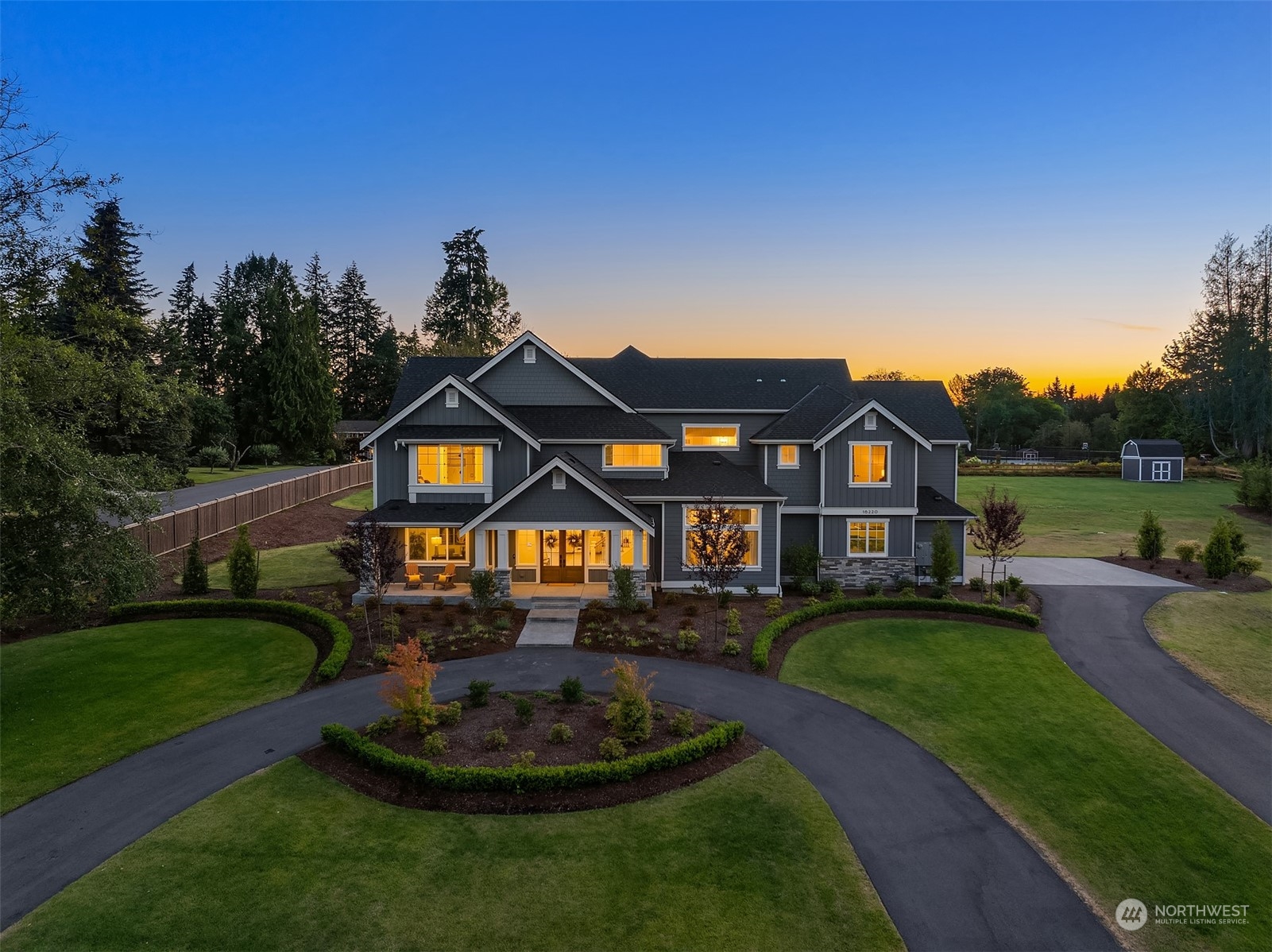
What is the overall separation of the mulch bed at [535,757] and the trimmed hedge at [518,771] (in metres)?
0.11

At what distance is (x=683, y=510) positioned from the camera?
23172 mm

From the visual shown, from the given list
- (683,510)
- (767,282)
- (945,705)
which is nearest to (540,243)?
(767,282)

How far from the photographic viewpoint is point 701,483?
2378 cm

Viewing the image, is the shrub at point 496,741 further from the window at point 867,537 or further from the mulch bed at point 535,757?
the window at point 867,537

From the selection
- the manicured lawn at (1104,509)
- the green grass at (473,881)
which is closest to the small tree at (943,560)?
the manicured lawn at (1104,509)

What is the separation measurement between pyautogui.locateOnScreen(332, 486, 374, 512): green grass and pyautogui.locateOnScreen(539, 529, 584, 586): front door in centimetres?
1771

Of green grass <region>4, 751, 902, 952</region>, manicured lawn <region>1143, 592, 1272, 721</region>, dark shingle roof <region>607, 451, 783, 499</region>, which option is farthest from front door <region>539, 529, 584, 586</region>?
manicured lawn <region>1143, 592, 1272, 721</region>

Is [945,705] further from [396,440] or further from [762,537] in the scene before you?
[396,440]

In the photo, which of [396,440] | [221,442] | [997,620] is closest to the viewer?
[997,620]

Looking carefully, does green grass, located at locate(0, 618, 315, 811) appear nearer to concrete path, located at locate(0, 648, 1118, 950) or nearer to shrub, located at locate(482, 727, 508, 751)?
concrete path, located at locate(0, 648, 1118, 950)

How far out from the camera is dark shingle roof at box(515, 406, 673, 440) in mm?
24203

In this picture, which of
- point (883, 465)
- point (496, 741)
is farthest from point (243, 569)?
point (883, 465)

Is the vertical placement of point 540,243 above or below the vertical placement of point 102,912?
above

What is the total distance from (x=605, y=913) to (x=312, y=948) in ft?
11.7
